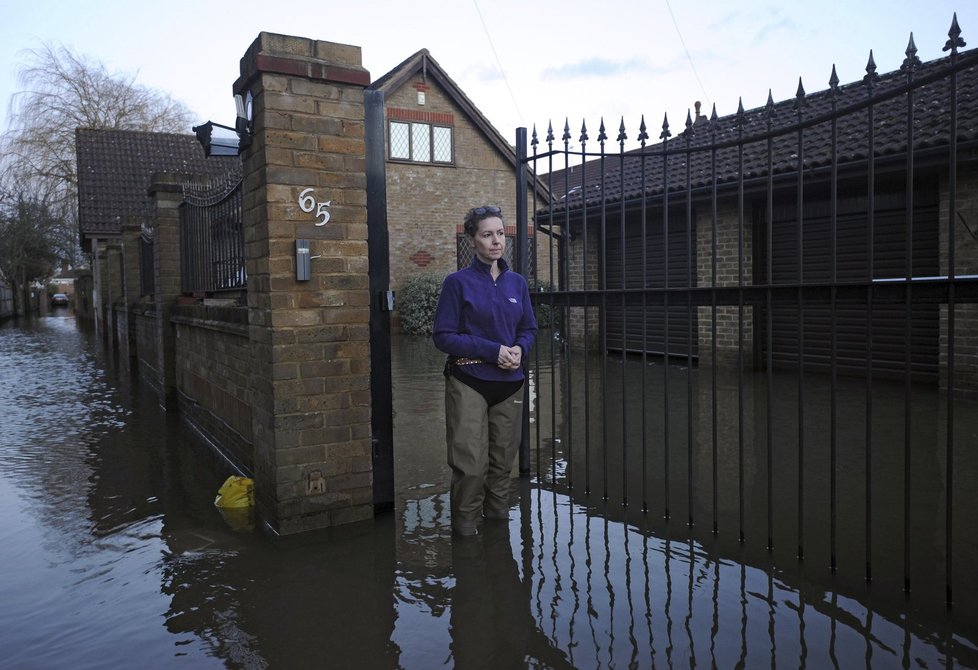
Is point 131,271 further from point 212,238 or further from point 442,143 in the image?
point 442,143

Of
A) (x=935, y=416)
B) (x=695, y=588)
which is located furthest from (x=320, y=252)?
(x=935, y=416)

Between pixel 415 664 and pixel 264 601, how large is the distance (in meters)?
0.91

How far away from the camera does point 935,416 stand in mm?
7039

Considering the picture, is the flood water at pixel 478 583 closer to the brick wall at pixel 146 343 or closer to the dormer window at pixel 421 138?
the brick wall at pixel 146 343

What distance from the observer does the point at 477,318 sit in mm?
3961

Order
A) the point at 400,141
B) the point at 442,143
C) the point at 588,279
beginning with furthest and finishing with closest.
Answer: the point at 442,143, the point at 400,141, the point at 588,279

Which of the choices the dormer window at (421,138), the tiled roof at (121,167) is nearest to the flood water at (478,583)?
the dormer window at (421,138)

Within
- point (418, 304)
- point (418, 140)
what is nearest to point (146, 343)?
point (418, 304)

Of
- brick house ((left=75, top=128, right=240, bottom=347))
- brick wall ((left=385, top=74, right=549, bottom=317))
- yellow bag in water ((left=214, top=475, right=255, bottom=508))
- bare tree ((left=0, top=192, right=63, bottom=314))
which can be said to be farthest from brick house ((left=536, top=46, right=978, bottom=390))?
bare tree ((left=0, top=192, right=63, bottom=314))

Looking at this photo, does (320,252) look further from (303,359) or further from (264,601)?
(264,601)

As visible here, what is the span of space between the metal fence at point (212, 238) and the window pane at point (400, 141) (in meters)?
12.6

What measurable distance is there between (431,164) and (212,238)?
14542 millimetres

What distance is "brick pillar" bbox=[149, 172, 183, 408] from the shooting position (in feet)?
28.0

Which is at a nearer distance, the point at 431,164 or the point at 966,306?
the point at 966,306
